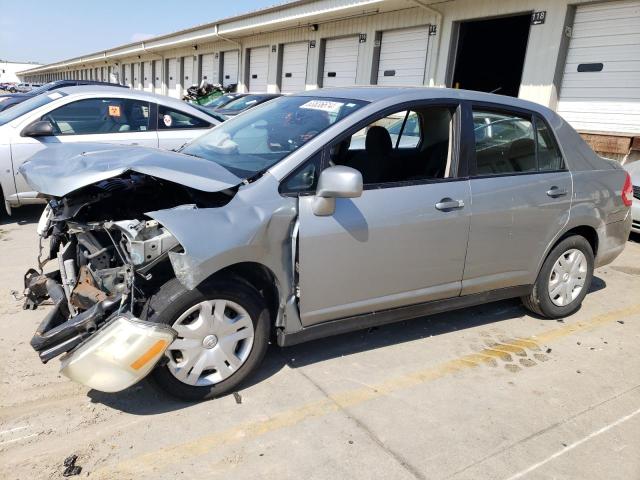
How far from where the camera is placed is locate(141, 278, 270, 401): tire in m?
2.70

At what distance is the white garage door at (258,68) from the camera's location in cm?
2089

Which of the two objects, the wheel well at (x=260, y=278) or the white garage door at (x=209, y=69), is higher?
the white garage door at (x=209, y=69)

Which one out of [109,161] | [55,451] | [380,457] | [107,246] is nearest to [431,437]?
[380,457]

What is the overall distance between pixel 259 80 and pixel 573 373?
19823 millimetres

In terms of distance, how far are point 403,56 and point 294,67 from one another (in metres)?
5.79

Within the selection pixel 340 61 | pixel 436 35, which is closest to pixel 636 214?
pixel 436 35

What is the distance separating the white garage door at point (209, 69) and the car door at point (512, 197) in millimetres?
23436

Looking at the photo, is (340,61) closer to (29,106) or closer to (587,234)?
(29,106)

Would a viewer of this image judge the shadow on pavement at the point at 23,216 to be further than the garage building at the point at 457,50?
No

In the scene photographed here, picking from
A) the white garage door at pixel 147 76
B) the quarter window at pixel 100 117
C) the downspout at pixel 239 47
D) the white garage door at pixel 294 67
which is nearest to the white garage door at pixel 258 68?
the downspout at pixel 239 47

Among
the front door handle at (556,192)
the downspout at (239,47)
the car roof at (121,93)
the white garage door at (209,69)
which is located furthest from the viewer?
the white garage door at (209,69)

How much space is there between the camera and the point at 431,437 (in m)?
2.81

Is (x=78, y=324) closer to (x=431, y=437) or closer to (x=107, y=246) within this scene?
(x=107, y=246)

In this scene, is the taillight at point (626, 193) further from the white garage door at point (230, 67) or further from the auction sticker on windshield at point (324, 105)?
the white garage door at point (230, 67)
